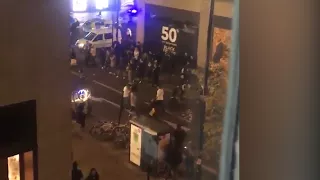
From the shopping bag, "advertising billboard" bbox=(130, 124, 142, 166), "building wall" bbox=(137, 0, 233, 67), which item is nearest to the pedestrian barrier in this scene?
"advertising billboard" bbox=(130, 124, 142, 166)

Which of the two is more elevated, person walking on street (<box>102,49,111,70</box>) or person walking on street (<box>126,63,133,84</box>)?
person walking on street (<box>102,49,111,70</box>)

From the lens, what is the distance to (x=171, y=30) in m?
0.99

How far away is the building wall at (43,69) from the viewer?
71 cm

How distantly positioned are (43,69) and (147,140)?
0.92 feet

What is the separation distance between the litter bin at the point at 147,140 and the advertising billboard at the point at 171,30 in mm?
143

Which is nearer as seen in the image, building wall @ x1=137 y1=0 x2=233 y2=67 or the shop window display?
the shop window display

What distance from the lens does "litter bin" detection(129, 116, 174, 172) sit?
931mm

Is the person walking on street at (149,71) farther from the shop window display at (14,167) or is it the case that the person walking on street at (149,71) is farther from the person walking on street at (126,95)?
the shop window display at (14,167)

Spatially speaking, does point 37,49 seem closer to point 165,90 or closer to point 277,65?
point 165,90

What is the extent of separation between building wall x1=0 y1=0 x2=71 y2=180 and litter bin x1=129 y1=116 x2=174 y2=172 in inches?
6.1

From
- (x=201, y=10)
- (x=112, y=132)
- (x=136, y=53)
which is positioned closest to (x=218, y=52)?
(x=201, y=10)

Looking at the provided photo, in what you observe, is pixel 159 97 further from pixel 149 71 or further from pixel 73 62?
pixel 73 62

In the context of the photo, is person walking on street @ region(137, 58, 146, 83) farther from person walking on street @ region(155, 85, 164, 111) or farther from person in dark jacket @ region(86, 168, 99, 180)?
person in dark jacket @ region(86, 168, 99, 180)

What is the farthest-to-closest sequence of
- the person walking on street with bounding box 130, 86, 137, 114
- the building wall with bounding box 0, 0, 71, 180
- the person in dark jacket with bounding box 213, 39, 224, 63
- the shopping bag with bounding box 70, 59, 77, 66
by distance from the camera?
the person in dark jacket with bounding box 213, 39, 224, 63, the person walking on street with bounding box 130, 86, 137, 114, the shopping bag with bounding box 70, 59, 77, 66, the building wall with bounding box 0, 0, 71, 180
